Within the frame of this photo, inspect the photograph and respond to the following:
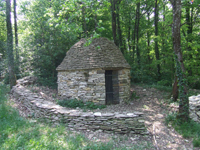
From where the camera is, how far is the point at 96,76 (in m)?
7.00

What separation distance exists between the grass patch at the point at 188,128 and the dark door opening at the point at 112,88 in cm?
278

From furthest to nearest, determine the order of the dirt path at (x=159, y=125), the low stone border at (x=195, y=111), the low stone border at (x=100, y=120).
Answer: the low stone border at (x=195, y=111) < the low stone border at (x=100, y=120) < the dirt path at (x=159, y=125)

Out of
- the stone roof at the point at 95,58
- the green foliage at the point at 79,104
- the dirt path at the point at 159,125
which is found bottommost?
the dirt path at the point at 159,125

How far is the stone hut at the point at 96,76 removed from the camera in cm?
700

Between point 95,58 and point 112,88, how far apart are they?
1.85 m

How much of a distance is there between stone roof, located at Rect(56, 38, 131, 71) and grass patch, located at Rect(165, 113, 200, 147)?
3.47 metres

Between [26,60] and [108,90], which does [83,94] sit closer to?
[108,90]

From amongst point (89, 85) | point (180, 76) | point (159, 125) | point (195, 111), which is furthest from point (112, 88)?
point (195, 111)

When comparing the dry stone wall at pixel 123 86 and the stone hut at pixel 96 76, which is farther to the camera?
the dry stone wall at pixel 123 86

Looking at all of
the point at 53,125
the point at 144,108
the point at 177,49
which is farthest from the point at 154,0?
the point at 53,125

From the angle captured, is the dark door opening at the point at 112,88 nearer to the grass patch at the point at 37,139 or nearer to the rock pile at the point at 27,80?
the grass patch at the point at 37,139

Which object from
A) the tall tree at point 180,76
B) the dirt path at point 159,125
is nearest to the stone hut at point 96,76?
the dirt path at point 159,125

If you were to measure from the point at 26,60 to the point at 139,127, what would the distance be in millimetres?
9926

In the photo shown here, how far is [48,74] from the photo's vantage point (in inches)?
420
